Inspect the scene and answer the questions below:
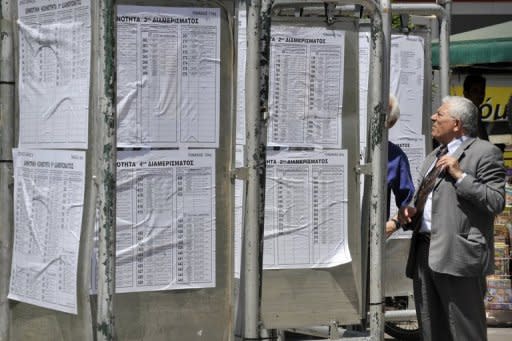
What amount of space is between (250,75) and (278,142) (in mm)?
700

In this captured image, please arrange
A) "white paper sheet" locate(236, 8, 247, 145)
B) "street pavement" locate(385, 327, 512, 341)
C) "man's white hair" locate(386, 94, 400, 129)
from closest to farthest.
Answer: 1. "white paper sheet" locate(236, 8, 247, 145)
2. "man's white hair" locate(386, 94, 400, 129)
3. "street pavement" locate(385, 327, 512, 341)

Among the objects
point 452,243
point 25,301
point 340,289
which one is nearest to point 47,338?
point 25,301

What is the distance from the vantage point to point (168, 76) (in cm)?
401

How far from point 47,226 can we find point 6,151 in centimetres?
45

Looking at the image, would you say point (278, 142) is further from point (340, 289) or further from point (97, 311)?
point (97, 311)

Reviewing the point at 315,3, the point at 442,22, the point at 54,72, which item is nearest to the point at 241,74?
the point at 315,3

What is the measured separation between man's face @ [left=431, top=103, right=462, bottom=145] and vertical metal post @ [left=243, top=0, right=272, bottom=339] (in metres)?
1.62

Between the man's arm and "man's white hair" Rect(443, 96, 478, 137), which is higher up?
"man's white hair" Rect(443, 96, 478, 137)

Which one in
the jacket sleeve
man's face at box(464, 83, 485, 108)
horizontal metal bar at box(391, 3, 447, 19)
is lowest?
the jacket sleeve

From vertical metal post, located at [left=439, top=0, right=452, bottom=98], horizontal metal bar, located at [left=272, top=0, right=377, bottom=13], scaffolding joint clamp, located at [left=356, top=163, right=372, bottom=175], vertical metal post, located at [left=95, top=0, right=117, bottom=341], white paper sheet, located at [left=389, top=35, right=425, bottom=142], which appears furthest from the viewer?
white paper sheet, located at [left=389, top=35, right=425, bottom=142]

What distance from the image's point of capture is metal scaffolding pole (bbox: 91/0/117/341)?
359cm

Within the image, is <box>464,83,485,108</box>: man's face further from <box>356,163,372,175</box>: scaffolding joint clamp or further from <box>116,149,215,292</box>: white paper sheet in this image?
<box>116,149,215,292</box>: white paper sheet

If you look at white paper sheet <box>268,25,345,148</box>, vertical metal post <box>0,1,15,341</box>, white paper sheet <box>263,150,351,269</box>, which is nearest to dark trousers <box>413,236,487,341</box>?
white paper sheet <box>263,150,351,269</box>

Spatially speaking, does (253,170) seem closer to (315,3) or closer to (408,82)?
(315,3)
